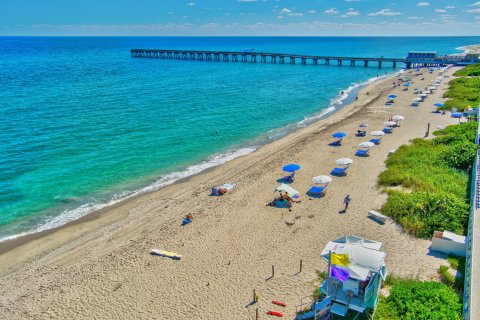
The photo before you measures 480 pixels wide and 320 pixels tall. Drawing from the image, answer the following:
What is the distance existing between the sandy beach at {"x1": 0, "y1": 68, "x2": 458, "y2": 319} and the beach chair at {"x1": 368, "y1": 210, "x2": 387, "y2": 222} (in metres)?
0.46

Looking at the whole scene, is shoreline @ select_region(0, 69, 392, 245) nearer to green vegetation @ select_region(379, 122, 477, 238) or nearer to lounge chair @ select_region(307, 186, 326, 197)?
lounge chair @ select_region(307, 186, 326, 197)

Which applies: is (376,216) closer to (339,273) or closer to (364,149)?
(339,273)

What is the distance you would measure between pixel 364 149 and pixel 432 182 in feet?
31.7

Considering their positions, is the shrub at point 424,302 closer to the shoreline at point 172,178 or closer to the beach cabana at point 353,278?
the beach cabana at point 353,278

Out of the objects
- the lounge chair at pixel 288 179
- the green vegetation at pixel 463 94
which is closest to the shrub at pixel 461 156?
the lounge chair at pixel 288 179

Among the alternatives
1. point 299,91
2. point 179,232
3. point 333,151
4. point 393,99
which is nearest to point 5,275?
point 179,232

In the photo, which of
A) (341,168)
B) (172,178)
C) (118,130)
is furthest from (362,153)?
(118,130)

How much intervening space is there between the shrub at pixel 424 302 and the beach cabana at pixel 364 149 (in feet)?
58.9

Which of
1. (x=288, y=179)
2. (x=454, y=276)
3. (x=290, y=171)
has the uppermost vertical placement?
(x=290, y=171)

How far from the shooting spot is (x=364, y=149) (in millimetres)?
32062

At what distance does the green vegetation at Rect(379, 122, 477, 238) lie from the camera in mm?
18500

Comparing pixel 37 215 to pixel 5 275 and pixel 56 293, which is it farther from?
pixel 56 293

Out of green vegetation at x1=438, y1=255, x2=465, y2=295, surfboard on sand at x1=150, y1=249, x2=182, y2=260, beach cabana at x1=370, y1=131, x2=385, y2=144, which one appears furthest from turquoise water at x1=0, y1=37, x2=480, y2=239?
green vegetation at x1=438, y1=255, x2=465, y2=295

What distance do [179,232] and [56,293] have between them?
6.59 meters
